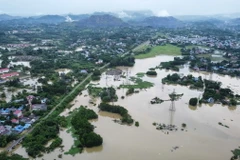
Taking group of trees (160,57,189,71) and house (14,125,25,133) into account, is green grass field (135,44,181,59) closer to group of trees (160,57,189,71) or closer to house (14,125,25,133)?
group of trees (160,57,189,71)

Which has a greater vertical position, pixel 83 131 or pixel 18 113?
pixel 18 113

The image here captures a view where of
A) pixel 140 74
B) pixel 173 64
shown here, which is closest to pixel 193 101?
pixel 140 74

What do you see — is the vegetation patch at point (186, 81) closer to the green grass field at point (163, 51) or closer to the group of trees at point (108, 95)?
the group of trees at point (108, 95)

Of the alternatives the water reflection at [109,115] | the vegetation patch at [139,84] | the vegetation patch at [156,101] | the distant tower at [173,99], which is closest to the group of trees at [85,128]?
the water reflection at [109,115]

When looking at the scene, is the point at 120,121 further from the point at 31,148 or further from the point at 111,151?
the point at 31,148

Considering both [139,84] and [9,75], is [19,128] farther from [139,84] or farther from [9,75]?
[9,75]

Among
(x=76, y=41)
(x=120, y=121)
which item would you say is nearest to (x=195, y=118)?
(x=120, y=121)

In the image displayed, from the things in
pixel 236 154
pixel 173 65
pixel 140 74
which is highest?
pixel 173 65
